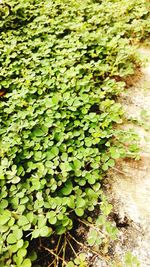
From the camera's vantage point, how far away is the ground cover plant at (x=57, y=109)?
5.39ft

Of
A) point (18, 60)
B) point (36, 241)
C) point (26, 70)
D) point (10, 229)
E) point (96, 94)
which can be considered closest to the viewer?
point (10, 229)

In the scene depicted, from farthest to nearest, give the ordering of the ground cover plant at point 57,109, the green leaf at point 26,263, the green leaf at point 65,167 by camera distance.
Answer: the green leaf at point 65,167 → the ground cover plant at point 57,109 → the green leaf at point 26,263

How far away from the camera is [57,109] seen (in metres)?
2.15

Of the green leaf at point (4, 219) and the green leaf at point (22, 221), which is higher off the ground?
the green leaf at point (4, 219)

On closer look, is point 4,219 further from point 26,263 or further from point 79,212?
point 79,212

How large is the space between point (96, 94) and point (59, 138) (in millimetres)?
603

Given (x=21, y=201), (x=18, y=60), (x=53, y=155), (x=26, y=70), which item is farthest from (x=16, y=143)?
(x=18, y=60)

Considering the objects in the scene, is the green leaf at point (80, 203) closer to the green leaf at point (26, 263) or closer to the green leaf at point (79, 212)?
the green leaf at point (79, 212)

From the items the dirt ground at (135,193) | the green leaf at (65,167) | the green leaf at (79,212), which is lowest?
the dirt ground at (135,193)

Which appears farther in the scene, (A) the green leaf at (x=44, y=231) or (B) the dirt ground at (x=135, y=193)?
(B) the dirt ground at (x=135, y=193)

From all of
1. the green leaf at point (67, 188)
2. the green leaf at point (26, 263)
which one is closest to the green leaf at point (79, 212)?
the green leaf at point (67, 188)

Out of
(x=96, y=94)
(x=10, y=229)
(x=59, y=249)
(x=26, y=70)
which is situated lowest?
(x=59, y=249)

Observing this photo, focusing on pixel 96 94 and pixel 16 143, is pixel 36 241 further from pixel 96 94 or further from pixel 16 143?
pixel 96 94

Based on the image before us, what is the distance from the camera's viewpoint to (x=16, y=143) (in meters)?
1.90
